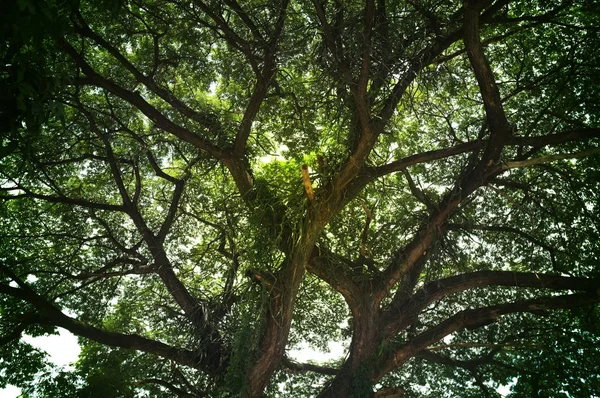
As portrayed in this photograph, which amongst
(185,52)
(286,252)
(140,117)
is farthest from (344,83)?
(140,117)

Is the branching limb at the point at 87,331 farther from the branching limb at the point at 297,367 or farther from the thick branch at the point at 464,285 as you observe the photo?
the thick branch at the point at 464,285

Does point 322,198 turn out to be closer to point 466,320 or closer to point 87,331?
point 466,320

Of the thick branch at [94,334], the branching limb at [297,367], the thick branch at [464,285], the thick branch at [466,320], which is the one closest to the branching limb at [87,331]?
the thick branch at [94,334]

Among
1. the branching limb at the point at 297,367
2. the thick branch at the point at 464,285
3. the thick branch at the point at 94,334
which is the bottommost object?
the thick branch at the point at 94,334

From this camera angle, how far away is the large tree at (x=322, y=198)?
16.5ft

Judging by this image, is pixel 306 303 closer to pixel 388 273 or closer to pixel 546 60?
pixel 388 273

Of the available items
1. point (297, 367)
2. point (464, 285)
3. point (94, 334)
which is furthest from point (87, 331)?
point (464, 285)

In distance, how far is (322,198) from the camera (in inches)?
201

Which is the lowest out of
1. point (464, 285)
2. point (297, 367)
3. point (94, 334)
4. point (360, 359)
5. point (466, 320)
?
point (94, 334)

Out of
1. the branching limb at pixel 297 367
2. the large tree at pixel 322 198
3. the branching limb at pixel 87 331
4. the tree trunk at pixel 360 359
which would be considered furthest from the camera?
the branching limb at pixel 297 367

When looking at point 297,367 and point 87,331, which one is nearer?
point 87,331

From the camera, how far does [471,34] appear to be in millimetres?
4508

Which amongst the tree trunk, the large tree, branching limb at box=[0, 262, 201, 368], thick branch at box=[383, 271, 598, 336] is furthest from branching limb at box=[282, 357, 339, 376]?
thick branch at box=[383, 271, 598, 336]

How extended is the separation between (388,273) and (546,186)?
262 centimetres
